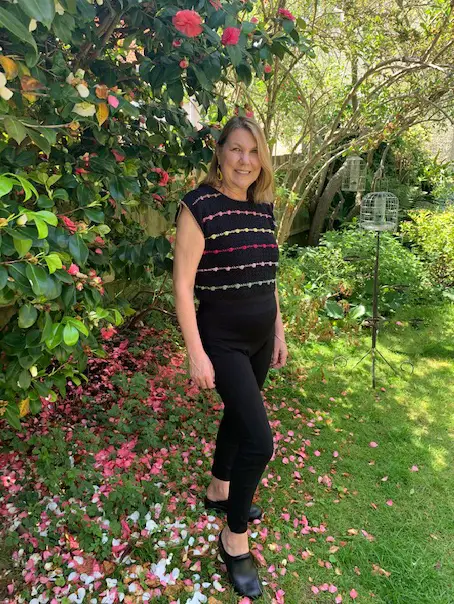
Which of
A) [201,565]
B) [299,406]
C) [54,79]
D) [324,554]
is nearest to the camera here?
[54,79]

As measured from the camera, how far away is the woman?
5.63ft

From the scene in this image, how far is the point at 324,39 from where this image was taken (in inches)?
171

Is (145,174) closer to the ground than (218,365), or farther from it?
farther from it

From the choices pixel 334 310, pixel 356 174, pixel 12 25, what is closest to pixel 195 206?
pixel 12 25

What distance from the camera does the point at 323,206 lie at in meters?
7.36

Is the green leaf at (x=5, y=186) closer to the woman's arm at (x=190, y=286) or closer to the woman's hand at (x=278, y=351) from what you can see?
the woman's arm at (x=190, y=286)

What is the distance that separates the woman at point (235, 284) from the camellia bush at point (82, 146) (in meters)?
0.26

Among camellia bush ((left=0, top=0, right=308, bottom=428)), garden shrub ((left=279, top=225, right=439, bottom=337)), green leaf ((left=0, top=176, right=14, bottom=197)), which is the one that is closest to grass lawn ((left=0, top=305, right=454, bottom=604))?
camellia bush ((left=0, top=0, right=308, bottom=428))

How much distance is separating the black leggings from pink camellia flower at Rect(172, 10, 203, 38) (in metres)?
0.90

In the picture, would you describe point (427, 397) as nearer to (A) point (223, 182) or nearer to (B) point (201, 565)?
(B) point (201, 565)

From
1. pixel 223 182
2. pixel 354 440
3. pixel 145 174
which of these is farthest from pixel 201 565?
pixel 145 174

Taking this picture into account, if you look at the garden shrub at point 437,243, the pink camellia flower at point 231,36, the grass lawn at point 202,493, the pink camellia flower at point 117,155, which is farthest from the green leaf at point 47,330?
the garden shrub at point 437,243

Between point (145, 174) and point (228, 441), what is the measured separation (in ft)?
4.28

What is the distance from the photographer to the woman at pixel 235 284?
1715 mm
